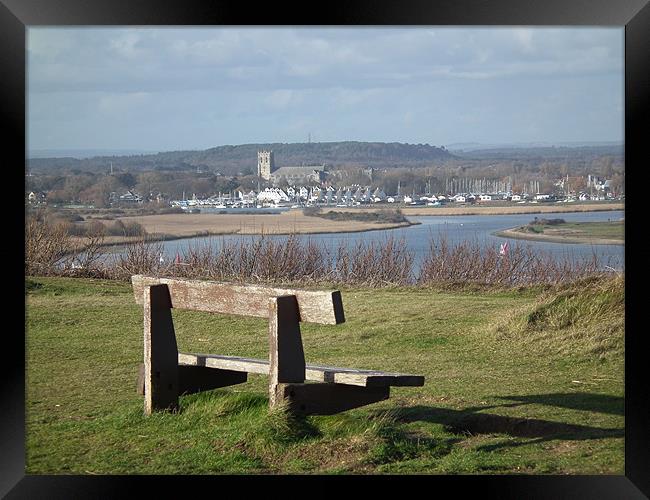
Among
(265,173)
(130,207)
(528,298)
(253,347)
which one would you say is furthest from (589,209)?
(253,347)

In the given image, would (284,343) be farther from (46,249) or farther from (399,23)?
(46,249)

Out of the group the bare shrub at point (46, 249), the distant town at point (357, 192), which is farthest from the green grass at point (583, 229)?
the bare shrub at point (46, 249)

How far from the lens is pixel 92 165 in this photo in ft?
129

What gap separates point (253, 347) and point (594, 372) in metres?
2.91

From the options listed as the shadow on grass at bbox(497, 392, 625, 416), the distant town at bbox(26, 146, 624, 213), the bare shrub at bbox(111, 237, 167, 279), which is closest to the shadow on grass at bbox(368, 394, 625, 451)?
the shadow on grass at bbox(497, 392, 625, 416)

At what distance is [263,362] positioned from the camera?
5199 mm

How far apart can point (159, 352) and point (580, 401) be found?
2802 mm

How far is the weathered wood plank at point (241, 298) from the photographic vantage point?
15.3 feet

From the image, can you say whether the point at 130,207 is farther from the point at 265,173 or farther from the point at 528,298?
the point at 528,298

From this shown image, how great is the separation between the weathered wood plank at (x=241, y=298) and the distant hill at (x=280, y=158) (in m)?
31.6

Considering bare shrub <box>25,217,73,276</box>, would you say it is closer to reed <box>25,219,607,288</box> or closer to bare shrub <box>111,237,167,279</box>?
reed <box>25,219,607,288</box>

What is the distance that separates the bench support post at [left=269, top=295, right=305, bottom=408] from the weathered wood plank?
0.16 feet

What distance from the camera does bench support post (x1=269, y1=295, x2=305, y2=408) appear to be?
4.77m
